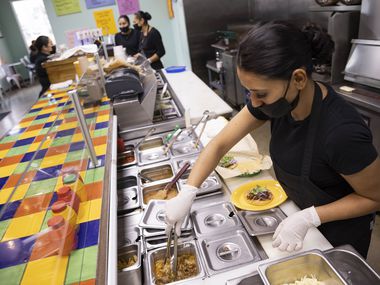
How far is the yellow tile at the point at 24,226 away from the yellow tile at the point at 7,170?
2.25 feet

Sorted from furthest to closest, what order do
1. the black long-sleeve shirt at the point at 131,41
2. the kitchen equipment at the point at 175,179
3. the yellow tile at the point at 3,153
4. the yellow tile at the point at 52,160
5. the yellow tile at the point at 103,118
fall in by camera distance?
the black long-sleeve shirt at the point at 131,41
the yellow tile at the point at 103,118
the yellow tile at the point at 3,153
the kitchen equipment at the point at 175,179
the yellow tile at the point at 52,160

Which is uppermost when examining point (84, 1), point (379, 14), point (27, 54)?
point (84, 1)

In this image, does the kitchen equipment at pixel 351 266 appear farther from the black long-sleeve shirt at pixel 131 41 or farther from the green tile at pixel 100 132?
the black long-sleeve shirt at pixel 131 41

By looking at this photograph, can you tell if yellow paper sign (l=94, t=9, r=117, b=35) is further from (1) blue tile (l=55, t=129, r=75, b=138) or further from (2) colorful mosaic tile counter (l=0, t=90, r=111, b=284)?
(1) blue tile (l=55, t=129, r=75, b=138)

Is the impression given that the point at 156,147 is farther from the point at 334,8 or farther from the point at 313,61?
the point at 334,8

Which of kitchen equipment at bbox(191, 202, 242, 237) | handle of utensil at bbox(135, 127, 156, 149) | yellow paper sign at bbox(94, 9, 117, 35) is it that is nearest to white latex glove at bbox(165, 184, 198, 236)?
kitchen equipment at bbox(191, 202, 242, 237)

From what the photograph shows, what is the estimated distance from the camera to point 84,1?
6750 mm

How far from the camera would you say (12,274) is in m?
0.89

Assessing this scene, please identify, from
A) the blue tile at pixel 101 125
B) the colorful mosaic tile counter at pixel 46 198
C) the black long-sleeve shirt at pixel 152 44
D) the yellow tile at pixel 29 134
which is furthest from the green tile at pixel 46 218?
the black long-sleeve shirt at pixel 152 44

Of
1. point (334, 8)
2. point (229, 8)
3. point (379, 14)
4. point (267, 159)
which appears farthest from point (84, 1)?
point (267, 159)

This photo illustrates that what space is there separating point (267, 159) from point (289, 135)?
57 cm

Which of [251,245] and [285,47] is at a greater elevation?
A: [285,47]

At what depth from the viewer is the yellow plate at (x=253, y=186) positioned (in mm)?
1434

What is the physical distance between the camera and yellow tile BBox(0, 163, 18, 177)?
1682 millimetres
